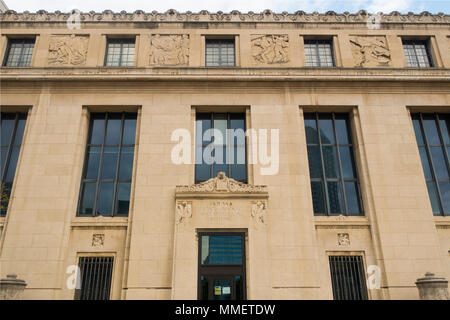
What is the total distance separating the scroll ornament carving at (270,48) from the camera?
55.7 ft

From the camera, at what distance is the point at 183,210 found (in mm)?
13695

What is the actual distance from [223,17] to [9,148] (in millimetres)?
13558

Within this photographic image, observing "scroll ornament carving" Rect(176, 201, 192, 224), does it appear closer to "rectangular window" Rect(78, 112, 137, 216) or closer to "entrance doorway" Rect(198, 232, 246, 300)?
"entrance doorway" Rect(198, 232, 246, 300)

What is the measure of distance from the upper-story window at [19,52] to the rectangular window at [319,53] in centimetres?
1581

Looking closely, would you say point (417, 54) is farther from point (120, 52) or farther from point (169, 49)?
point (120, 52)

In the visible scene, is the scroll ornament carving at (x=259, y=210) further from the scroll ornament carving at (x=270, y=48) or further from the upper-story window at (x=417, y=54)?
the upper-story window at (x=417, y=54)

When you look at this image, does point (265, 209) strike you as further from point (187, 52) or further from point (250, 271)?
point (187, 52)

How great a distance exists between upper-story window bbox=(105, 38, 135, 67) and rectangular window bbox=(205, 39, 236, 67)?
4339 mm

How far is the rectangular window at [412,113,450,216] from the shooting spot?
15.1 metres

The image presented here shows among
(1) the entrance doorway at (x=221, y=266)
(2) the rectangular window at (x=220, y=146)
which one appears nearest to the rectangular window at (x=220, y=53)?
(2) the rectangular window at (x=220, y=146)

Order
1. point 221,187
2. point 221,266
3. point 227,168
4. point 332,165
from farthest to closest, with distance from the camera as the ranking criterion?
point 332,165 → point 227,168 → point 221,187 → point 221,266

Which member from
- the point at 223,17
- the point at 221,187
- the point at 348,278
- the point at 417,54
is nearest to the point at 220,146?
the point at 221,187

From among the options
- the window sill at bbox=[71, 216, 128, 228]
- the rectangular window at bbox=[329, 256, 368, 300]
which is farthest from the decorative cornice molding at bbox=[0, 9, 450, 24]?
the rectangular window at bbox=[329, 256, 368, 300]
